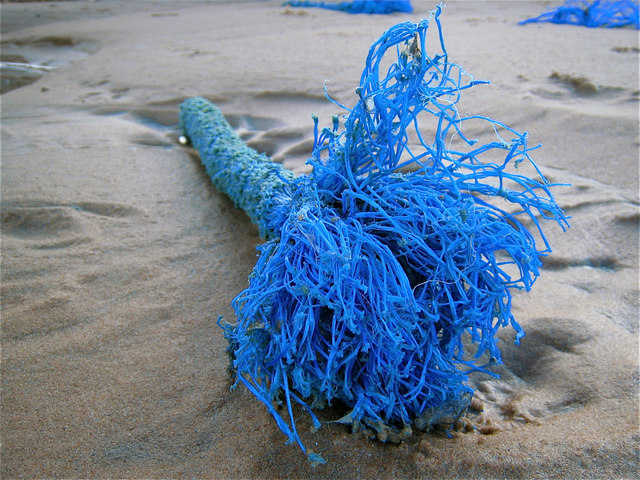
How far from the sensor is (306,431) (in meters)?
0.96

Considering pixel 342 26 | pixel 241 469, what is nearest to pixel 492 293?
pixel 241 469

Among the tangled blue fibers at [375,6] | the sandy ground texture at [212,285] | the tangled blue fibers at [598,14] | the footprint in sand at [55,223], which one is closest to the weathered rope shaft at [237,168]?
A: the sandy ground texture at [212,285]

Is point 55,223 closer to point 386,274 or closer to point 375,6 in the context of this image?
point 386,274

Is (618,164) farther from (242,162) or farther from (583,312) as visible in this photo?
(242,162)

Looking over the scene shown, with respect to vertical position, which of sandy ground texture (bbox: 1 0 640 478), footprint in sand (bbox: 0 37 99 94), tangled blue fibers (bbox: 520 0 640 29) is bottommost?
sandy ground texture (bbox: 1 0 640 478)

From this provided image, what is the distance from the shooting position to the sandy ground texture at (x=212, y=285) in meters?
0.94

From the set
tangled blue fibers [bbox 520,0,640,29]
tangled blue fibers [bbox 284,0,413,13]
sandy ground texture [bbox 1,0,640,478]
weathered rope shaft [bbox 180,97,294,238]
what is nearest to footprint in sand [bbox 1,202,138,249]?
sandy ground texture [bbox 1,0,640,478]

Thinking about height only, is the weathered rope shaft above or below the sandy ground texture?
above

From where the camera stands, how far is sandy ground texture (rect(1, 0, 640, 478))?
0.94m

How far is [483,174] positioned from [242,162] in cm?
86

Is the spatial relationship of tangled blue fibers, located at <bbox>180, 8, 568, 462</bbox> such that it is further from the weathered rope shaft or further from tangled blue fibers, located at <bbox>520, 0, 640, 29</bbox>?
tangled blue fibers, located at <bbox>520, 0, 640, 29</bbox>

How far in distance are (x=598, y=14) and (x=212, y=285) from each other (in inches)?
161

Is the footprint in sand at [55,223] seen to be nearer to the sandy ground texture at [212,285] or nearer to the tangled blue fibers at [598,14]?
the sandy ground texture at [212,285]

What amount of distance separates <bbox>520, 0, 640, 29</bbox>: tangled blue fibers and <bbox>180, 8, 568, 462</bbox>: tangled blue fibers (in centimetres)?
380
